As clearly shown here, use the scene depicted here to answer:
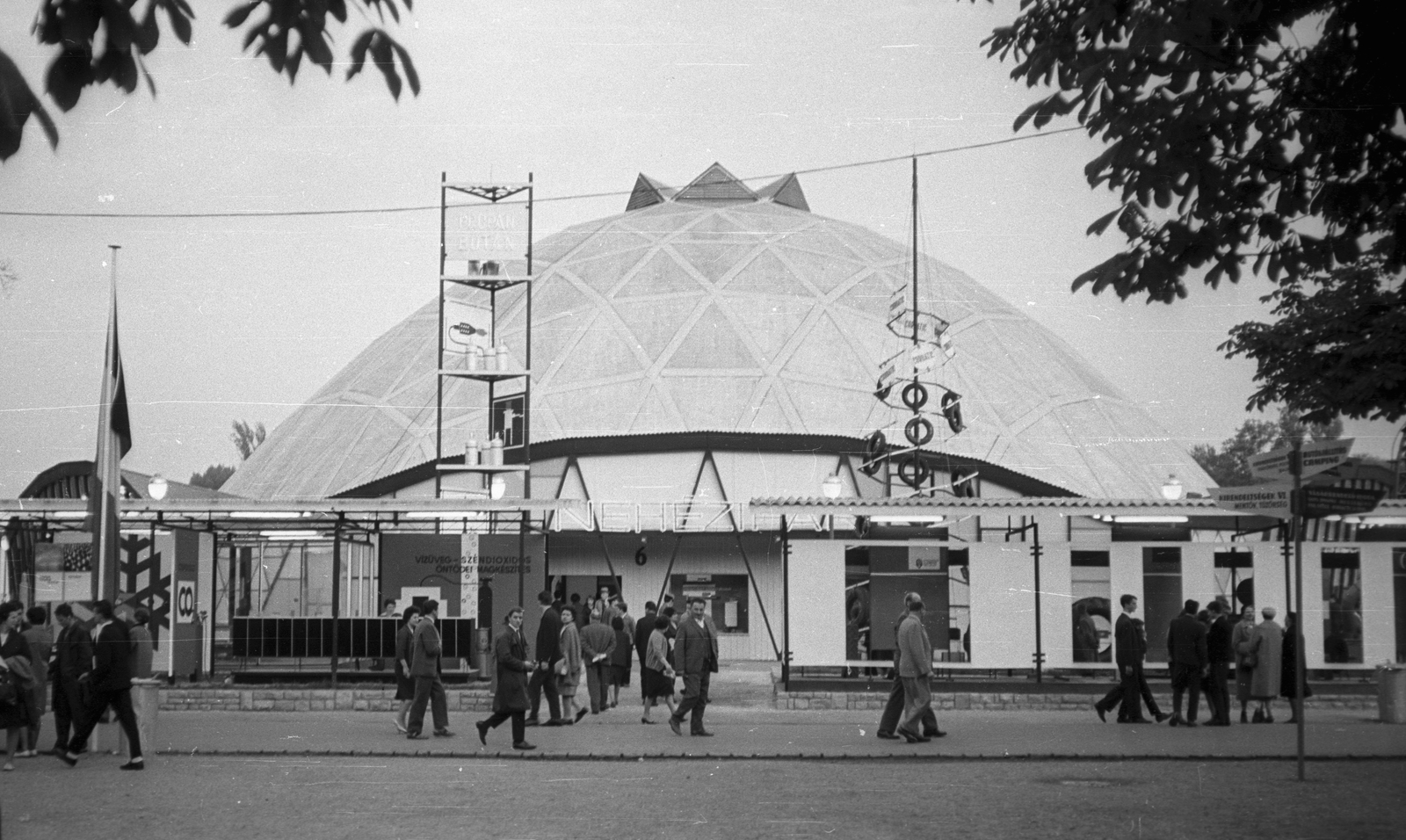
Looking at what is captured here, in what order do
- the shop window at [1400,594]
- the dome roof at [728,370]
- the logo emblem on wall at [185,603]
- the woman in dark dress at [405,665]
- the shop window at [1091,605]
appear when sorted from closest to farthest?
the woman in dark dress at [405,665], the shop window at [1400,594], the shop window at [1091,605], the logo emblem on wall at [185,603], the dome roof at [728,370]

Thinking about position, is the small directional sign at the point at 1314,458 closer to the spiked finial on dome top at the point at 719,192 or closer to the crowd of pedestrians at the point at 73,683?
the crowd of pedestrians at the point at 73,683

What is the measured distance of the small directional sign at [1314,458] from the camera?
11.0 meters

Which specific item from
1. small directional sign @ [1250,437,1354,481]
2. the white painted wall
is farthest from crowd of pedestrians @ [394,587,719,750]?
small directional sign @ [1250,437,1354,481]

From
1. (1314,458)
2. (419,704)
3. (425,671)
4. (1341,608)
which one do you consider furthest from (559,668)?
(1341,608)

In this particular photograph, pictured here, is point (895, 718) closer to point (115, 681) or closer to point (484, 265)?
point (115, 681)

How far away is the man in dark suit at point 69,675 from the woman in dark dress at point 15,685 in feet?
1.01

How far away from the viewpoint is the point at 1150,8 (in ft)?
29.3

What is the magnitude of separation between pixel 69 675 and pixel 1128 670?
11747mm

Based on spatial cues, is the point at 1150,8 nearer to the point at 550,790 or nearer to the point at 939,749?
the point at 550,790

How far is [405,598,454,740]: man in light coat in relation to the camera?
15.9m

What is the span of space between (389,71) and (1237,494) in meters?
8.87

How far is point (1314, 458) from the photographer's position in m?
11.0

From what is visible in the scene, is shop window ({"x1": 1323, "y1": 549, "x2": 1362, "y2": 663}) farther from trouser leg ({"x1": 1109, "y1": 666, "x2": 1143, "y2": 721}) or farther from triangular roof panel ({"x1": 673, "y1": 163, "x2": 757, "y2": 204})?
triangular roof panel ({"x1": 673, "y1": 163, "x2": 757, "y2": 204})

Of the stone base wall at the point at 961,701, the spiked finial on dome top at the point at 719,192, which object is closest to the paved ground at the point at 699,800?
the stone base wall at the point at 961,701
